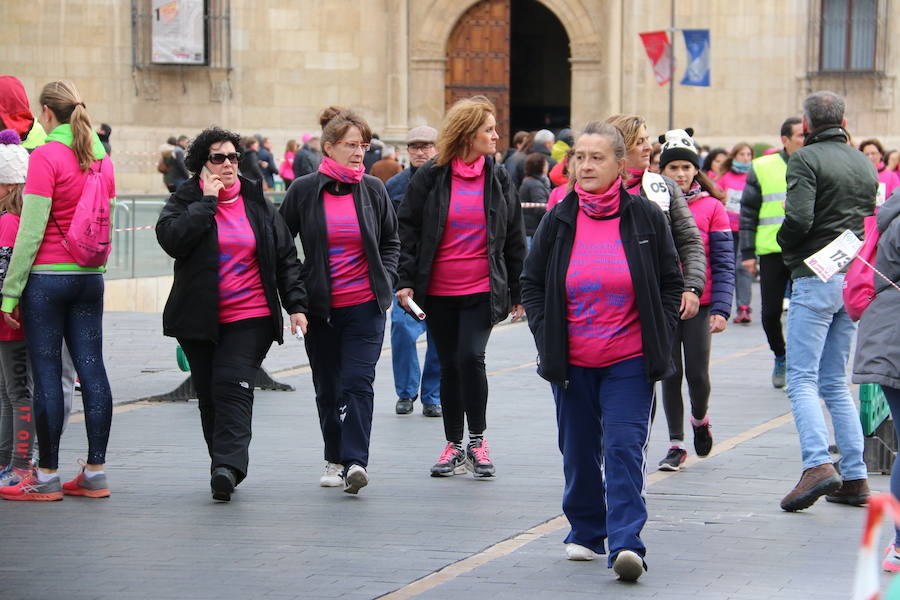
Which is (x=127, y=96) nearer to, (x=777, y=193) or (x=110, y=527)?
(x=777, y=193)

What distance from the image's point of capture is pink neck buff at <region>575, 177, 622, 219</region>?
655 cm

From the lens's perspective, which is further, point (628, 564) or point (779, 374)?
point (779, 374)

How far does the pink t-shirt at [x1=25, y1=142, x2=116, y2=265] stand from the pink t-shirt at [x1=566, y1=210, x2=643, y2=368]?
253 centimetres

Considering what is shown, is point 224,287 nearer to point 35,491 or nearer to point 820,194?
point 35,491

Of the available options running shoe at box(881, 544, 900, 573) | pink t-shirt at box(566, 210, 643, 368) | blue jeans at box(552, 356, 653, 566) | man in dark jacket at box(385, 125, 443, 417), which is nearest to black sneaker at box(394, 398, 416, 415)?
man in dark jacket at box(385, 125, 443, 417)

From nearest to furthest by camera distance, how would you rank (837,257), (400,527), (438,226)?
(837,257) → (400,527) → (438,226)

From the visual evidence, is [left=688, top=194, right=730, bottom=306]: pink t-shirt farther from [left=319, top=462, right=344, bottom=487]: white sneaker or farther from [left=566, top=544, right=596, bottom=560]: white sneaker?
[left=566, top=544, right=596, bottom=560]: white sneaker

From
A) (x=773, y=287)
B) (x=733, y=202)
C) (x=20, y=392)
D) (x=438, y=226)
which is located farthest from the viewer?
(x=733, y=202)

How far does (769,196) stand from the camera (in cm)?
1191

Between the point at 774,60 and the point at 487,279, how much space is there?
2425cm

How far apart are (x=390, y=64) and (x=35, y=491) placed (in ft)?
82.2

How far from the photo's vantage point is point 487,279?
8672mm

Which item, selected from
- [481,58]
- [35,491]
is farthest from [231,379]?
[481,58]

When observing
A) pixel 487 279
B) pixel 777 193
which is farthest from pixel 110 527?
pixel 777 193
